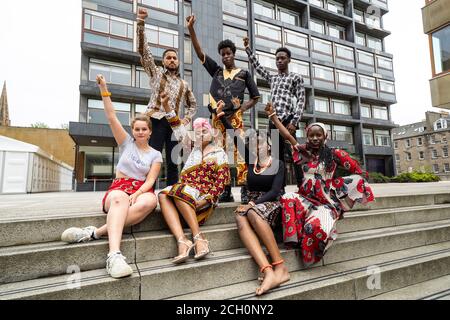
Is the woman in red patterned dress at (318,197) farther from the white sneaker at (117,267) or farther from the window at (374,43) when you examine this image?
the window at (374,43)

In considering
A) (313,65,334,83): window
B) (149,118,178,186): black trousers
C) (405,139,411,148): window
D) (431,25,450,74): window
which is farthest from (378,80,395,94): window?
(149,118,178,186): black trousers

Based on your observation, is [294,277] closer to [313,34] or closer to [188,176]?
[188,176]

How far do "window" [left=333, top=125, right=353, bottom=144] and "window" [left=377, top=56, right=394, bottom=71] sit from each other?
28.3ft

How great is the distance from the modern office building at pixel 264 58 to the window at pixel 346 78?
4.2 inches

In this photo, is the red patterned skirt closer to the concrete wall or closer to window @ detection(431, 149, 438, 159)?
the concrete wall

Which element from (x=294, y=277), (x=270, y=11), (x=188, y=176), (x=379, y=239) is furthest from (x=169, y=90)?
(x=270, y=11)

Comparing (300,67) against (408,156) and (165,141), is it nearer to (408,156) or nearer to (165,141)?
(165,141)

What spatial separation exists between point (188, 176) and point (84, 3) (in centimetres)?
1827

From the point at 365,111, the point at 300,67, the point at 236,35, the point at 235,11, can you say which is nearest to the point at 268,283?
the point at 236,35

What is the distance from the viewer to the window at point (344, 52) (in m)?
26.2

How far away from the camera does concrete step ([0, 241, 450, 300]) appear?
6.02 feet
